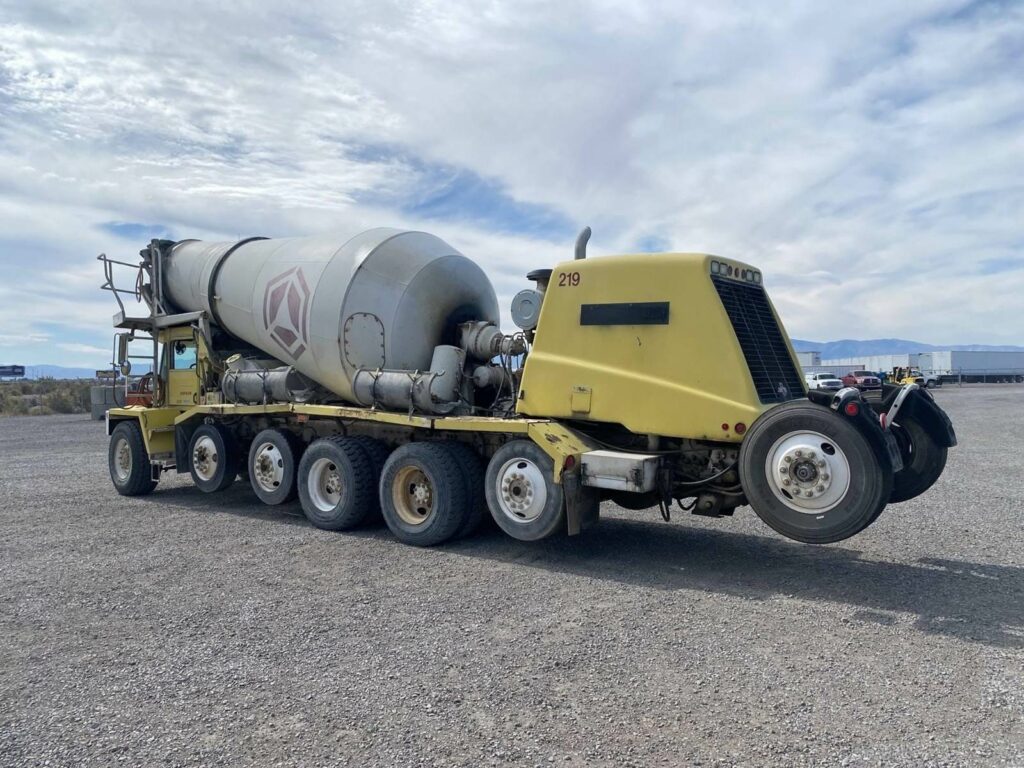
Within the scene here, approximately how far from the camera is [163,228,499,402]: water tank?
9.11 meters

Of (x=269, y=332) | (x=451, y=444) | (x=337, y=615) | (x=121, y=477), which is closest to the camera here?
(x=337, y=615)

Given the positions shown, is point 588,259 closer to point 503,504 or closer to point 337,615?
point 503,504

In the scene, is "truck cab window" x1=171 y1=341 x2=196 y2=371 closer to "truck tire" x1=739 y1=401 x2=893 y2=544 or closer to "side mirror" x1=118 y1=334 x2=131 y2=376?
"side mirror" x1=118 y1=334 x2=131 y2=376

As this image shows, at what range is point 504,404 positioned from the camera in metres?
8.65

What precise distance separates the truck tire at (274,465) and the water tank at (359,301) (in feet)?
2.88

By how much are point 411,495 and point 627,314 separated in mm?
3100

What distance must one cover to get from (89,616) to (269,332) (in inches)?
193

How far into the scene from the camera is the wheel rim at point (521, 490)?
24.3 ft

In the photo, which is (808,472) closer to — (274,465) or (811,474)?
(811,474)

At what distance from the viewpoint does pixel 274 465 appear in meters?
9.88

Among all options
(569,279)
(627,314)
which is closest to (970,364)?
(569,279)

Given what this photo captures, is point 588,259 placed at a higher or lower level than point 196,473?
higher

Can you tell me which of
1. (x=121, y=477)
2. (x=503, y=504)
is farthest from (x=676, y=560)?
(x=121, y=477)

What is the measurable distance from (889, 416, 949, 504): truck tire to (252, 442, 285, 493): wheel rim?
6.80 m
